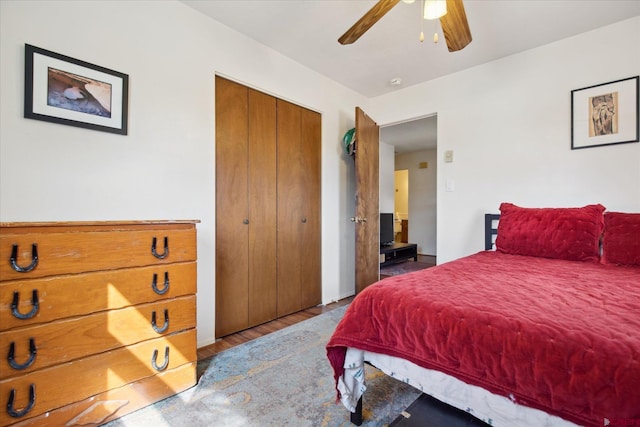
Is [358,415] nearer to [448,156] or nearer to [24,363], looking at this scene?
[24,363]

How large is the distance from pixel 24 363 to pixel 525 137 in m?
3.61

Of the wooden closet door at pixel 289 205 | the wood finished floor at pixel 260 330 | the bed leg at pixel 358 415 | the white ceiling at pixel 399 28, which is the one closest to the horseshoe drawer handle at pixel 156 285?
the wood finished floor at pixel 260 330

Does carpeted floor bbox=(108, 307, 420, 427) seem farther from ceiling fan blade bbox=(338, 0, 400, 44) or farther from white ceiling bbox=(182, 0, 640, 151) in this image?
white ceiling bbox=(182, 0, 640, 151)

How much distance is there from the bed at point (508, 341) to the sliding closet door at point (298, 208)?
163 cm

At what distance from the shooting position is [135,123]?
73.7 inches

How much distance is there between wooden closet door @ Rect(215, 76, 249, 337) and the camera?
2.36 m

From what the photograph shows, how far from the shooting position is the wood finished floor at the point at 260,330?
217 cm

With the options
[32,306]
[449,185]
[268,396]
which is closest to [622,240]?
[449,185]

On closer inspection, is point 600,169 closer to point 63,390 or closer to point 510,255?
point 510,255

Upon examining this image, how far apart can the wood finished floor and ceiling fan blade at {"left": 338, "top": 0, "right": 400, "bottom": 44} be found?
2.27m

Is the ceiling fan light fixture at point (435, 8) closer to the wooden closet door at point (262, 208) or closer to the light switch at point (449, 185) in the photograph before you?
the wooden closet door at point (262, 208)

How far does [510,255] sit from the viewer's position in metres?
2.17

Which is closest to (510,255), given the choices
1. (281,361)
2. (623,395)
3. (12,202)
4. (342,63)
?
(623,395)

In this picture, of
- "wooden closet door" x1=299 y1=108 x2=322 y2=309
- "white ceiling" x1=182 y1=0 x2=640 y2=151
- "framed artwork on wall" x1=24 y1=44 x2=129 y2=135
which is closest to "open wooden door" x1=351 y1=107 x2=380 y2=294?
"wooden closet door" x1=299 y1=108 x2=322 y2=309
